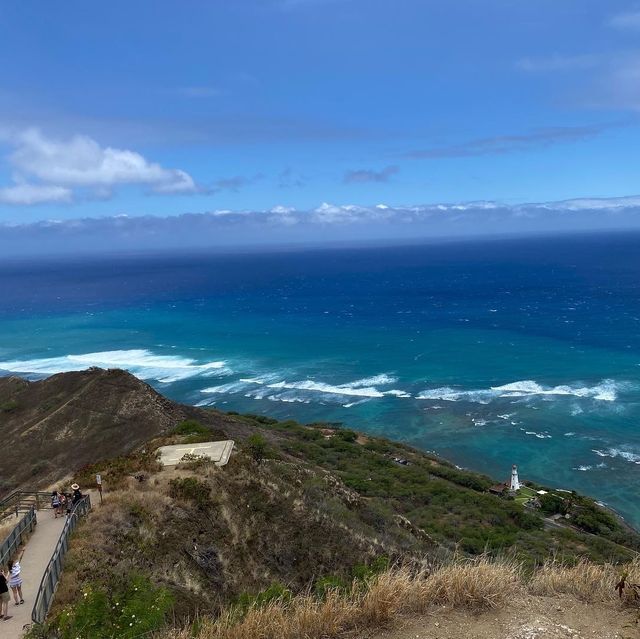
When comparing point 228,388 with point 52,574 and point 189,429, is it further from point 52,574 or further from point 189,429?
point 52,574

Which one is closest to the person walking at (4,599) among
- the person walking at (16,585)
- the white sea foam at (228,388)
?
the person walking at (16,585)

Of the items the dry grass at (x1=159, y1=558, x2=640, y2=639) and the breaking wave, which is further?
the breaking wave

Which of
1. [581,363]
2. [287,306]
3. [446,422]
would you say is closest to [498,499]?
[446,422]

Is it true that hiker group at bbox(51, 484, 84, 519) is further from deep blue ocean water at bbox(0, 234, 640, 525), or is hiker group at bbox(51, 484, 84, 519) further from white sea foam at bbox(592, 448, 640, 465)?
white sea foam at bbox(592, 448, 640, 465)

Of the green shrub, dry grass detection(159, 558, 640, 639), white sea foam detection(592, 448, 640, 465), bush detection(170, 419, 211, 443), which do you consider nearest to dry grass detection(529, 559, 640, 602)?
dry grass detection(159, 558, 640, 639)

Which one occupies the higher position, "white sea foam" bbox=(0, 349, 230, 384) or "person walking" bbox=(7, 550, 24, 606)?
"person walking" bbox=(7, 550, 24, 606)

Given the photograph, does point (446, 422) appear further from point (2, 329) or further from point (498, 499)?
point (2, 329)

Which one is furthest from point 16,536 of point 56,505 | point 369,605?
point 369,605
